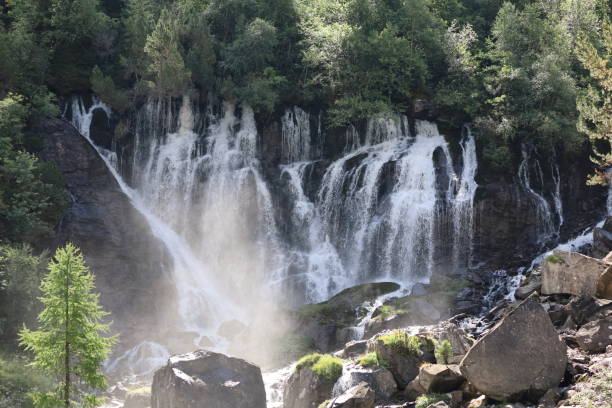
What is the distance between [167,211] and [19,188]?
Answer: 361 inches

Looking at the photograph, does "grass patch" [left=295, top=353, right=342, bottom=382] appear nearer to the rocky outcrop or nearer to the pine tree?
the rocky outcrop

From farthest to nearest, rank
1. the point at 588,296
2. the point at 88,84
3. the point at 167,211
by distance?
the point at 88,84, the point at 167,211, the point at 588,296

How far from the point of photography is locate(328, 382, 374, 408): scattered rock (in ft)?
58.5

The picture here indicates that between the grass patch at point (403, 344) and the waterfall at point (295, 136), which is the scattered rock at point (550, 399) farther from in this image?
the waterfall at point (295, 136)

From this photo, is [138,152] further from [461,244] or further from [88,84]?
[461,244]

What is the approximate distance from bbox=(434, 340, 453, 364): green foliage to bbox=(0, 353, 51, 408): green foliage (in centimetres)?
1290

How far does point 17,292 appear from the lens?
1035 inches

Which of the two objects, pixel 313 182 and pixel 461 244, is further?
pixel 313 182

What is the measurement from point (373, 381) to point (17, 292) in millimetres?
15645

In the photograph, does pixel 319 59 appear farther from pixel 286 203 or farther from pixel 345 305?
pixel 345 305

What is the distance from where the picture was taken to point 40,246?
1291 inches

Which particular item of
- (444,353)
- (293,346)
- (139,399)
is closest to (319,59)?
(293,346)

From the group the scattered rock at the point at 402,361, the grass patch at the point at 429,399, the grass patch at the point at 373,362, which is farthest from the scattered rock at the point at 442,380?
the grass patch at the point at 373,362

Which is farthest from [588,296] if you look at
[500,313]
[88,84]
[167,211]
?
[88,84]
